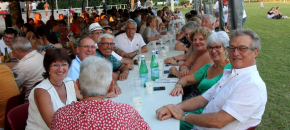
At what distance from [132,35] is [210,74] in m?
2.81

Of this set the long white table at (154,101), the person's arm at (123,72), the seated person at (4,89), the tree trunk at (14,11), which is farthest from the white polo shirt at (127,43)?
the tree trunk at (14,11)

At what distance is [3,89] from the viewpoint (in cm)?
280

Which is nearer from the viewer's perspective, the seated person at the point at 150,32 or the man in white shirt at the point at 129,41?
the man in white shirt at the point at 129,41

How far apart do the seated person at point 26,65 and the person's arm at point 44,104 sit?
1.29m

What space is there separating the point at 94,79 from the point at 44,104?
2.48 ft

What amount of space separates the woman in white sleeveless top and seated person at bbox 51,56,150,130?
25.0 inches

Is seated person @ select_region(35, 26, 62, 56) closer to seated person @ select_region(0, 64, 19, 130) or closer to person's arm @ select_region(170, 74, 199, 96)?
seated person @ select_region(0, 64, 19, 130)

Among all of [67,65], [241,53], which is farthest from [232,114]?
[67,65]

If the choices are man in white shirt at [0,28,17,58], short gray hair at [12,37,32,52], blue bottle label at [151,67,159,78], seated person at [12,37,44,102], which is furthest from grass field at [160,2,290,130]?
man in white shirt at [0,28,17,58]

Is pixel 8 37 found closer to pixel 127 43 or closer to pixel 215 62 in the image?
pixel 127 43

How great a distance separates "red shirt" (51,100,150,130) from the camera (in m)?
1.35

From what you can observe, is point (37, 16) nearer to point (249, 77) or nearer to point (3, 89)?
point (3, 89)

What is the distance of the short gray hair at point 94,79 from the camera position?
58.3 inches

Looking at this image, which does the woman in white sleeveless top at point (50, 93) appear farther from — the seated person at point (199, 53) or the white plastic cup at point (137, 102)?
the seated person at point (199, 53)
